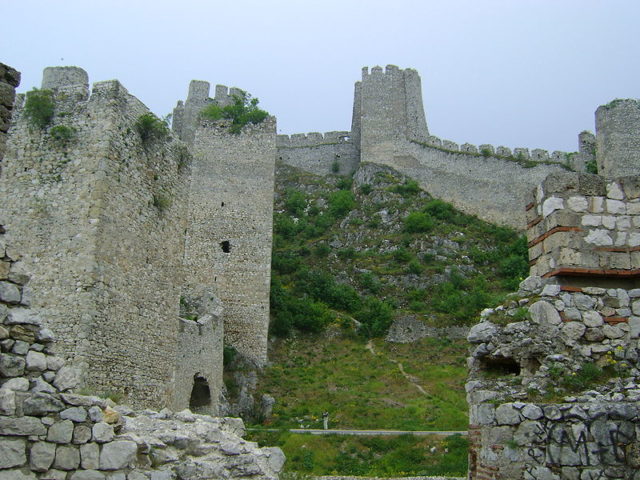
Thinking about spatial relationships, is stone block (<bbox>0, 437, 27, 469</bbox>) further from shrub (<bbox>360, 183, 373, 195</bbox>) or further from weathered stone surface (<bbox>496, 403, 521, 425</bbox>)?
shrub (<bbox>360, 183, 373, 195</bbox>)

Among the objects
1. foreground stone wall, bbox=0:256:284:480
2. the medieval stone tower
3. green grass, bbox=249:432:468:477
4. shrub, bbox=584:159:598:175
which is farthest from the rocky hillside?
foreground stone wall, bbox=0:256:284:480

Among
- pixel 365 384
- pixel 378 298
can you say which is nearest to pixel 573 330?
pixel 365 384

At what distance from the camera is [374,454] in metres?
19.9

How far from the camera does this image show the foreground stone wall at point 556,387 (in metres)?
6.09

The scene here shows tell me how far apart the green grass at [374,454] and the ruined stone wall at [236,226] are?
29.5 feet

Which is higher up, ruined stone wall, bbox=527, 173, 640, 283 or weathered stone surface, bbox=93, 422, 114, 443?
ruined stone wall, bbox=527, 173, 640, 283

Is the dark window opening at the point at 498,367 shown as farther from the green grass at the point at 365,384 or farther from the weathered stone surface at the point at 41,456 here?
the green grass at the point at 365,384

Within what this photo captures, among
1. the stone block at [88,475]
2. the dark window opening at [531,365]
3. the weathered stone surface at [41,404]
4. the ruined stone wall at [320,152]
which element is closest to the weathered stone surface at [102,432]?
the stone block at [88,475]

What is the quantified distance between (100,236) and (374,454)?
11126 millimetres

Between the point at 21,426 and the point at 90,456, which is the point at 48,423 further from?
the point at 90,456

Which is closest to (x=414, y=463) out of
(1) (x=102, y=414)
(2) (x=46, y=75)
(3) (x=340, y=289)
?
(1) (x=102, y=414)

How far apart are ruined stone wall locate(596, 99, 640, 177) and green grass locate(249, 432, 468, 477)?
2847 cm

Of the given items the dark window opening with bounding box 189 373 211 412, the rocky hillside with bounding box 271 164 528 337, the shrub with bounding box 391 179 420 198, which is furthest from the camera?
the shrub with bounding box 391 179 420 198

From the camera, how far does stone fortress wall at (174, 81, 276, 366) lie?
30109 millimetres
